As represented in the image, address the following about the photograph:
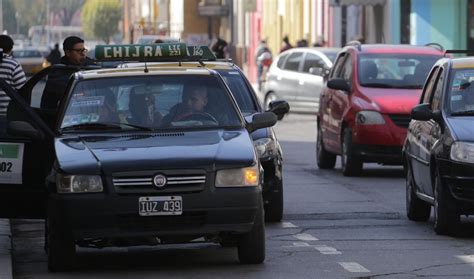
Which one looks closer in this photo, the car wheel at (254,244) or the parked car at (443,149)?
the car wheel at (254,244)

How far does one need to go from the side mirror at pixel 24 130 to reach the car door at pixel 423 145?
149 inches

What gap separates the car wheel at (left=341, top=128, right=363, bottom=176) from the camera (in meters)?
20.7

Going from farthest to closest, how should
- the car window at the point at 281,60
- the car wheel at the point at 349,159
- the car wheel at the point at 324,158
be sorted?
the car window at the point at 281,60 < the car wheel at the point at 324,158 < the car wheel at the point at 349,159

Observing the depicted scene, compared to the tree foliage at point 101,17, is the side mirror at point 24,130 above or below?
above

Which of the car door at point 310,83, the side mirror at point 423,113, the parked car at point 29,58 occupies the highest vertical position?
the side mirror at point 423,113

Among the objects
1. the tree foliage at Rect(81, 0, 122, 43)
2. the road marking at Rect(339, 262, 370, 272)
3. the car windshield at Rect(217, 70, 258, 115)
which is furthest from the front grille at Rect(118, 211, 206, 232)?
the tree foliage at Rect(81, 0, 122, 43)

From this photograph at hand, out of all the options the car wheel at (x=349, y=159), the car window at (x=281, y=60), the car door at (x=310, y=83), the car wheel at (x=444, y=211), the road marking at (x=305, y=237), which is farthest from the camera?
the car window at (x=281, y=60)

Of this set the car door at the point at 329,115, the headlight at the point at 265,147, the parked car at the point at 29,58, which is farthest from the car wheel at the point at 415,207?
the parked car at the point at 29,58

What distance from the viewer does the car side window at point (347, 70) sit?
21.7m

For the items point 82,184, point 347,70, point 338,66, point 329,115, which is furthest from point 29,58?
point 82,184

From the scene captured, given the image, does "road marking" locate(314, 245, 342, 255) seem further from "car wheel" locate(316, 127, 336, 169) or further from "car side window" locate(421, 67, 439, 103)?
"car wheel" locate(316, 127, 336, 169)

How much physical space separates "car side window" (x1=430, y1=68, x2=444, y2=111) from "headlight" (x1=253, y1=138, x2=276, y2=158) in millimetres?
1506

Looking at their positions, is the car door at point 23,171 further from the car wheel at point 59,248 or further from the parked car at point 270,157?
the parked car at point 270,157

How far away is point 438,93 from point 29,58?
6210 cm
